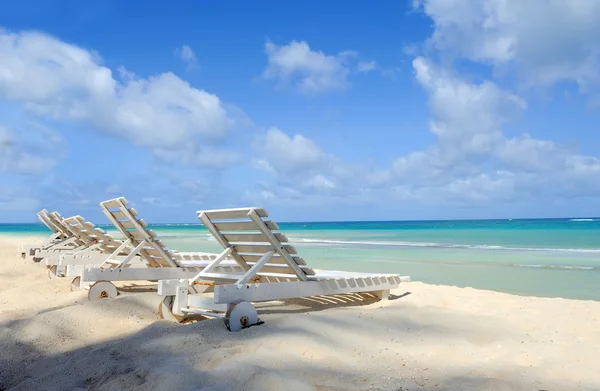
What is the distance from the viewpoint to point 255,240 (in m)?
6.88

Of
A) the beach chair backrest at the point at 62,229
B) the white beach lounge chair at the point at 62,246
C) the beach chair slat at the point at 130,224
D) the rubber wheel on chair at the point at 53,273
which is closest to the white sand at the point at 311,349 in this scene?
the beach chair slat at the point at 130,224

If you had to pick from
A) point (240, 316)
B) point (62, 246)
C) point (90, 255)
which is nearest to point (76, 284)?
point (90, 255)

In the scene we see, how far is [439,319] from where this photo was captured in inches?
253

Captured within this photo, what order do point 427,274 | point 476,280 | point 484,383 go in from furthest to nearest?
point 427,274, point 476,280, point 484,383

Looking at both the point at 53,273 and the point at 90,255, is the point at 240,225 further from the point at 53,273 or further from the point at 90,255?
the point at 53,273

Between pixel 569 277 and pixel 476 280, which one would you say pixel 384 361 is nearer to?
pixel 476 280

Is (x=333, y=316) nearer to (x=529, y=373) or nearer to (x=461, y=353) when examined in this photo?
(x=461, y=353)

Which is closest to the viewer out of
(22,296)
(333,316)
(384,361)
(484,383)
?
(484,383)

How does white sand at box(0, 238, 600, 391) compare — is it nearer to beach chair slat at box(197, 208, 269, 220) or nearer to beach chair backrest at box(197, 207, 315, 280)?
beach chair backrest at box(197, 207, 315, 280)

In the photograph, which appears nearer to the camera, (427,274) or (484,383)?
(484,383)

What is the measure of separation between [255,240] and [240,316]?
142cm

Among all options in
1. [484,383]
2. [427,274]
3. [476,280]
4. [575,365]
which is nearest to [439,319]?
[575,365]

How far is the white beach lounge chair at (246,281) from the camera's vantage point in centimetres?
580

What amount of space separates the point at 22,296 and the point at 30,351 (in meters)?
3.97
